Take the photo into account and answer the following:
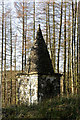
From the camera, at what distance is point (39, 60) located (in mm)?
12492

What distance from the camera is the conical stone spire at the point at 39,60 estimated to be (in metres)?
12.1

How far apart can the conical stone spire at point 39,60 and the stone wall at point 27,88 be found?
0.51 meters

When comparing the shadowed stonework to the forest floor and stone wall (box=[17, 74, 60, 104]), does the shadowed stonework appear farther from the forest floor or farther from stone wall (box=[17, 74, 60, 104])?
the forest floor

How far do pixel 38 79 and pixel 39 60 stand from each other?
1.53 metres

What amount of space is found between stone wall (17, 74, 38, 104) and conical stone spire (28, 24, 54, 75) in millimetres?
512

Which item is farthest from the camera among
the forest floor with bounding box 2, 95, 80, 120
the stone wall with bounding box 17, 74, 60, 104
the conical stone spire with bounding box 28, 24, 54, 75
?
the conical stone spire with bounding box 28, 24, 54, 75

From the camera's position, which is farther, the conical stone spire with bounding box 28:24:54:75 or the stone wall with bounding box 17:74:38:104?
the conical stone spire with bounding box 28:24:54:75

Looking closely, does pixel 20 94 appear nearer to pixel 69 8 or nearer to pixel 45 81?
pixel 45 81

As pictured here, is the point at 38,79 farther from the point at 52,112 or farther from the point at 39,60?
the point at 52,112

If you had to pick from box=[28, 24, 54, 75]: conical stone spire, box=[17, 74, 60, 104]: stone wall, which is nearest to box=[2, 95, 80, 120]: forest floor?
box=[17, 74, 60, 104]: stone wall

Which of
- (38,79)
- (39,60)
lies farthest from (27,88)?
(39,60)

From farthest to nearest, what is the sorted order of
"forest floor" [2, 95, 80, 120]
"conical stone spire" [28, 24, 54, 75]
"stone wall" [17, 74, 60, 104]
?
"conical stone spire" [28, 24, 54, 75] → "stone wall" [17, 74, 60, 104] → "forest floor" [2, 95, 80, 120]

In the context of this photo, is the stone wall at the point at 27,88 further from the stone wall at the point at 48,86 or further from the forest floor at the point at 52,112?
the forest floor at the point at 52,112

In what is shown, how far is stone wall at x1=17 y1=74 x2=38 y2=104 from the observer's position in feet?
37.5
